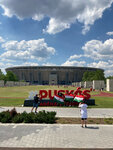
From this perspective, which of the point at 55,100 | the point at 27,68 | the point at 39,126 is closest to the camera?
the point at 39,126

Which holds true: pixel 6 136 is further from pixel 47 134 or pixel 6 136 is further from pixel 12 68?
pixel 12 68

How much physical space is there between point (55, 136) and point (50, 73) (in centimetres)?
16217

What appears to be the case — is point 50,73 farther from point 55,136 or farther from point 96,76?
point 55,136

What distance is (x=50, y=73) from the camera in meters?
170

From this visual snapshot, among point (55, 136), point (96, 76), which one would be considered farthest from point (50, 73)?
point (55, 136)

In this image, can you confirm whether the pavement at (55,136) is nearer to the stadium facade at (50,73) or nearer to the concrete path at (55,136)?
the concrete path at (55,136)

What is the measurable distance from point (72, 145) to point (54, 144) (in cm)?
91

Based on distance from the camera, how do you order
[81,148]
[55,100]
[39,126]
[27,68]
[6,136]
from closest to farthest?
[81,148]
[6,136]
[39,126]
[55,100]
[27,68]

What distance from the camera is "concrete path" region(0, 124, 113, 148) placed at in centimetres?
689

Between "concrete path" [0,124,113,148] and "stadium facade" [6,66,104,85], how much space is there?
6199 inches

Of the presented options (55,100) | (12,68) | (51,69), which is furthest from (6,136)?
(12,68)

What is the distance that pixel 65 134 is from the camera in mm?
8273

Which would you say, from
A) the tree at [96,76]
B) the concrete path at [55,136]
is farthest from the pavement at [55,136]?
the tree at [96,76]

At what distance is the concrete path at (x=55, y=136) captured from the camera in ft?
22.6
